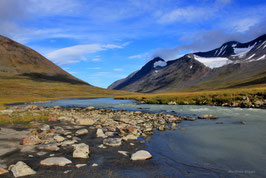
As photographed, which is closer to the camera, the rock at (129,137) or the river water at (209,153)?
the river water at (209,153)

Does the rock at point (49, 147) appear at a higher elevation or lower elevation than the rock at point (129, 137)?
lower

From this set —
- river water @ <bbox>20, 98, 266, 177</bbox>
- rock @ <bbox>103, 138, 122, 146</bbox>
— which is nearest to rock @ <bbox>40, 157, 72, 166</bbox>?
river water @ <bbox>20, 98, 266, 177</bbox>

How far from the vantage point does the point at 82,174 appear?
982 cm

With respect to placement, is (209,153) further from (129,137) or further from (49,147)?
(49,147)

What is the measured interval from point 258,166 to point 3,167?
13922 millimetres

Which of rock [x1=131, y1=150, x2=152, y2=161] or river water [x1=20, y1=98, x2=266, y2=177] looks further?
rock [x1=131, y1=150, x2=152, y2=161]

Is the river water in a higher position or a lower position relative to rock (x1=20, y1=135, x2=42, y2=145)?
lower

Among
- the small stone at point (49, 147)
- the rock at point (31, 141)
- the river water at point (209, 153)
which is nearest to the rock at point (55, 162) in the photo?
the small stone at point (49, 147)

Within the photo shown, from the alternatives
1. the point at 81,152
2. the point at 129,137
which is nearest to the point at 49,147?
the point at 81,152

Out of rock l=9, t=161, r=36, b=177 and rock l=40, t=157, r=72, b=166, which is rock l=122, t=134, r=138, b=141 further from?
rock l=9, t=161, r=36, b=177

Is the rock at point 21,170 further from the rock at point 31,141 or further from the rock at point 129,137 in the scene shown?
the rock at point 129,137

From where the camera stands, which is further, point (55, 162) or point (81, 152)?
point (81, 152)

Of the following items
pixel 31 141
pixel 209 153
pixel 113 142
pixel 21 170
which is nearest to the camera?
pixel 21 170

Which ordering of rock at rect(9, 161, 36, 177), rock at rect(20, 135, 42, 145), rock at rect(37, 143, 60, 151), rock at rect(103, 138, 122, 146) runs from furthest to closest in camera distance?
rock at rect(103, 138, 122, 146)
rock at rect(20, 135, 42, 145)
rock at rect(37, 143, 60, 151)
rock at rect(9, 161, 36, 177)
